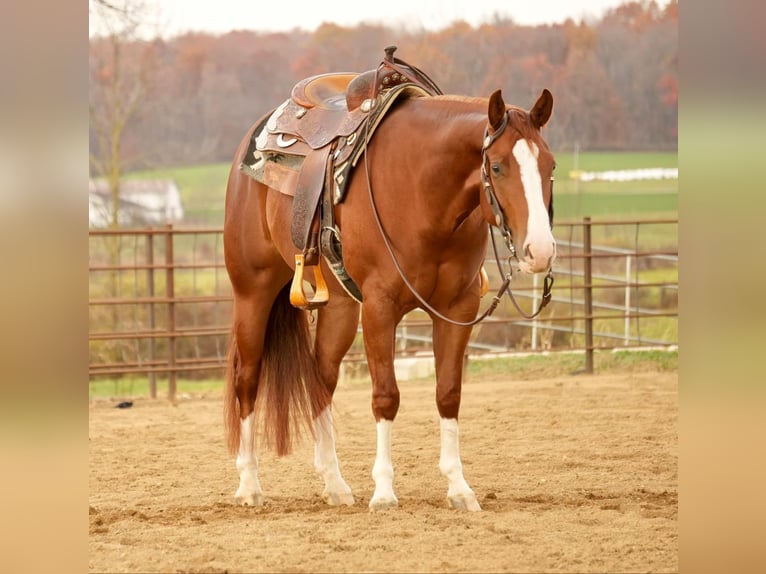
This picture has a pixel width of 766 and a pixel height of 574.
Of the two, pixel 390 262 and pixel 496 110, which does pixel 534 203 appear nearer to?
pixel 496 110

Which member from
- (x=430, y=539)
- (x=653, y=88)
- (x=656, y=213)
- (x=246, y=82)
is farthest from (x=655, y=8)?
(x=430, y=539)

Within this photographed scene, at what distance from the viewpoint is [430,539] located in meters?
3.39

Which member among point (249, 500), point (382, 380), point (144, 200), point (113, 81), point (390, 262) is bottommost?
point (249, 500)

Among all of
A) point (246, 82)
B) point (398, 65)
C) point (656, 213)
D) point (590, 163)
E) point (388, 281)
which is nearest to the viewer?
point (388, 281)

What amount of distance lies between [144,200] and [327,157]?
50.1ft

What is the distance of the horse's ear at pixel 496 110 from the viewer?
3.32m

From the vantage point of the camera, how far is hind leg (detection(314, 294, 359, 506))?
4293 mm

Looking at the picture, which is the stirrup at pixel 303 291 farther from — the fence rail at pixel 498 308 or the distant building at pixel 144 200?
the distant building at pixel 144 200

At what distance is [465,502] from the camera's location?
3.86 meters

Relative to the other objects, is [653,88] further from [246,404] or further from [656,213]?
[246,404]

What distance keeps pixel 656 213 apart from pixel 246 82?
9913mm

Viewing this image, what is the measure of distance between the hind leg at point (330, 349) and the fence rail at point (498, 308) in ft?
11.9

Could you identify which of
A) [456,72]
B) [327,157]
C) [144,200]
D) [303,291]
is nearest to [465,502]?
[303,291]

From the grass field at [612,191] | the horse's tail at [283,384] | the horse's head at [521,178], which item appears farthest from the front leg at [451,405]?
the grass field at [612,191]
